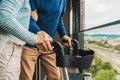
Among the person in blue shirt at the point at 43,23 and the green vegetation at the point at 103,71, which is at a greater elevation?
the person in blue shirt at the point at 43,23

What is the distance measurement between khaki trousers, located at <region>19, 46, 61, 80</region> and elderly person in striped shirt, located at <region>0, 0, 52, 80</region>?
0.71m

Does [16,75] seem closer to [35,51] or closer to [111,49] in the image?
[35,51]

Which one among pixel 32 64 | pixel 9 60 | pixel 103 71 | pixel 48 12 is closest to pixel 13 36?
pixel 9 60

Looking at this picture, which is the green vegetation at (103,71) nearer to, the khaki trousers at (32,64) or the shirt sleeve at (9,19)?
the khaki trousers at (32,64)

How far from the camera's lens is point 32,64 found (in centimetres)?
202

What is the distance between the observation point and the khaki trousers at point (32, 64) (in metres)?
1.96

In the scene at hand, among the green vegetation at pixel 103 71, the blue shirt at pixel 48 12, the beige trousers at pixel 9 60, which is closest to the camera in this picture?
the beige trousers at pixel 9 60

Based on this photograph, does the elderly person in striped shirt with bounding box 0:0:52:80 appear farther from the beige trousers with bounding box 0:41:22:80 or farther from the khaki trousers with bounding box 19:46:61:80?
the khaki trousers with bounding box 19:46:61:80

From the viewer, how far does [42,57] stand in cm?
215

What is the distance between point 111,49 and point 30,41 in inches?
51.7

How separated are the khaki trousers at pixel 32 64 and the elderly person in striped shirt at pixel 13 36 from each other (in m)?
0.71

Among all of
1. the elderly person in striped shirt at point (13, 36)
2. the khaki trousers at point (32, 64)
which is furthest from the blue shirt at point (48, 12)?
the elderly person in striped shirt at point (13, 36)

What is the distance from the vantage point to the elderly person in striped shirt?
3.32ft

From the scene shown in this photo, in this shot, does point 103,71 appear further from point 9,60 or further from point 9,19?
point 9,19
